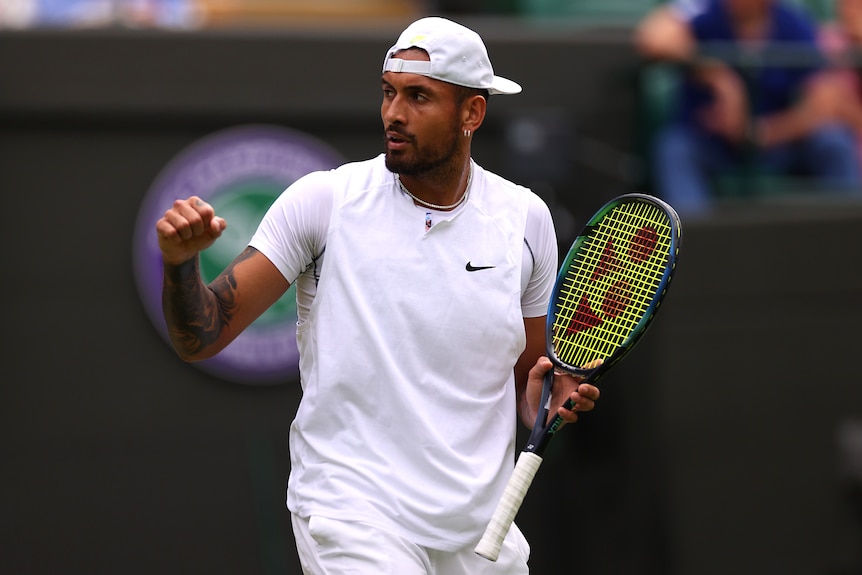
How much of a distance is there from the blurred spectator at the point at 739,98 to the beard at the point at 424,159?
3.61m

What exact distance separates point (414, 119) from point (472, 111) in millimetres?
206

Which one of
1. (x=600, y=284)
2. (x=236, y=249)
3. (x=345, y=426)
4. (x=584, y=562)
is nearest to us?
(x=345, y=426)

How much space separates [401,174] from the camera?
347 cm

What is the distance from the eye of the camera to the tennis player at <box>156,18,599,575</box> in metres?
3.36

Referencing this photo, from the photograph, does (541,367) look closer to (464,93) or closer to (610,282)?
(610,282)

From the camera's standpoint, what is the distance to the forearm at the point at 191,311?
10.4 feet

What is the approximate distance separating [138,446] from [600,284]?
12.4 feet

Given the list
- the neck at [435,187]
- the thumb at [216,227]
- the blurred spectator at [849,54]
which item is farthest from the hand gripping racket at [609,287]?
the blurred spectator at [849,54]

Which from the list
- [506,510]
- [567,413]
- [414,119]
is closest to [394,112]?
[414,119]

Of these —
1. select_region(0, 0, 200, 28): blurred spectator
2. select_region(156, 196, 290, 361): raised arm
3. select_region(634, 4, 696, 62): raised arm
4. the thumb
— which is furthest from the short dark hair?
select_region(0, 0, 200, 28): blurred spectator

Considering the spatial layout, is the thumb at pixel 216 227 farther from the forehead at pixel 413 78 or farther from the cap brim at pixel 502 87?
the cap brim at pixel 502 87

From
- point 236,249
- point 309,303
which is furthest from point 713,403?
point 309,303

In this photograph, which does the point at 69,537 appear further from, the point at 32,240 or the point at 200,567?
the point at 32,240

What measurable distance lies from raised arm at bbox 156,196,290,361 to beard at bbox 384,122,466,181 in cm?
40
